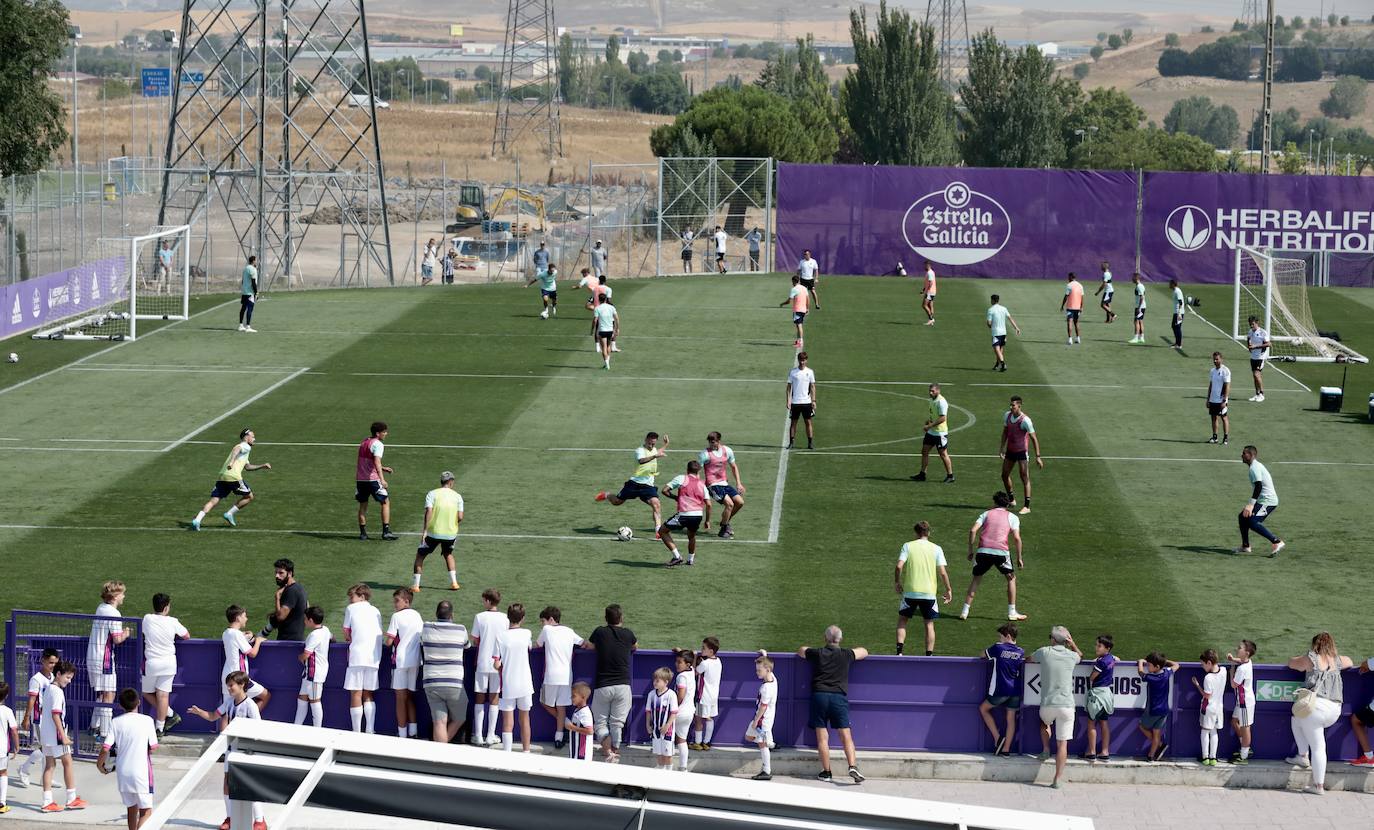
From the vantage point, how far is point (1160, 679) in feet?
60.3

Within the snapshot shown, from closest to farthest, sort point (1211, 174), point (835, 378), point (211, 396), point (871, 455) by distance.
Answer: point (871, 455) → point (211, 396) → point (835, 378) → point (1211, 174)

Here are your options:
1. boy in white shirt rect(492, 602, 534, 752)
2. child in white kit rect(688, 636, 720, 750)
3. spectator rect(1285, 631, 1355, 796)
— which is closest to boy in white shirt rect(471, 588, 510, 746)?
boy in white shirt rect(492, 602, 534, 752)

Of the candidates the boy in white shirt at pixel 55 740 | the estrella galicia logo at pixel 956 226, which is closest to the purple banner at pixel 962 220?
the estrella galicia logo at pixel 956 226

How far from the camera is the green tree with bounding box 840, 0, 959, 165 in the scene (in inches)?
3620

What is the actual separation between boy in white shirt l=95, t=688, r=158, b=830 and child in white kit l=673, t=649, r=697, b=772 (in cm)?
494

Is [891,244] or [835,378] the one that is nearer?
[835,378]

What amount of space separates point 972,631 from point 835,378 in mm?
18701

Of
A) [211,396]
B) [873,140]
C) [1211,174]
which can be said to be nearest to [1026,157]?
[873,140]

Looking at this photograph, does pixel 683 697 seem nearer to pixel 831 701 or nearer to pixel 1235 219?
pixel 831 701

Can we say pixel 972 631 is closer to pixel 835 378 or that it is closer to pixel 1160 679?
pixel 1160 679

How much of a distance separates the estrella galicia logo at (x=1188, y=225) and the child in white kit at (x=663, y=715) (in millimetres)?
43635

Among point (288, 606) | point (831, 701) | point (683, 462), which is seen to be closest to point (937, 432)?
point (683, 462)

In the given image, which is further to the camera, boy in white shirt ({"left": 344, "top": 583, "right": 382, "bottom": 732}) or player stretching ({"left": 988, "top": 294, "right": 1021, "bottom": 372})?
player stretching ({"left": 988, "top": 294, "right": 1021, "bottom": 372})

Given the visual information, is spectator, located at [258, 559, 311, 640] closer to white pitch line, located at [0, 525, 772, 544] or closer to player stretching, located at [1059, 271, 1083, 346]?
white pitch line, located at [0, 525, 772, 544]
